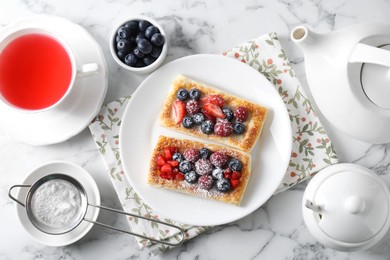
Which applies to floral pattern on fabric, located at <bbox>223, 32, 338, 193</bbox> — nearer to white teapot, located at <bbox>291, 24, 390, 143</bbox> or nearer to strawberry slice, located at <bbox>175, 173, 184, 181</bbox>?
white teapot, located at <bbox>291, 24, 390, 143</bbox>

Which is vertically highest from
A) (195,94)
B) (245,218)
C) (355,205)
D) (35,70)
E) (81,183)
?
(35,70)

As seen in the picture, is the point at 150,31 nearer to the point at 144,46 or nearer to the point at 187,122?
the point at 144,46

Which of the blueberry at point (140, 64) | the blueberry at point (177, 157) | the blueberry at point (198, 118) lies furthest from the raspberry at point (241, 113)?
the blueberry at point (140, 64)

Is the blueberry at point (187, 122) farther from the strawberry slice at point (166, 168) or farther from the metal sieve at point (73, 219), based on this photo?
the metal sieve at point (73, 219)

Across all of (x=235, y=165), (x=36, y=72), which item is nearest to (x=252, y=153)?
(x=235, y=165)

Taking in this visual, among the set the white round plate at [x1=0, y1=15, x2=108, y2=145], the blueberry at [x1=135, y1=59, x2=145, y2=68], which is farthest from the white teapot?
the white round plate at [x1=0, y1=15, x2=108, y2=145]

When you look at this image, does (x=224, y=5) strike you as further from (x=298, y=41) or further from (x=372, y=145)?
(x=372, y=145)
